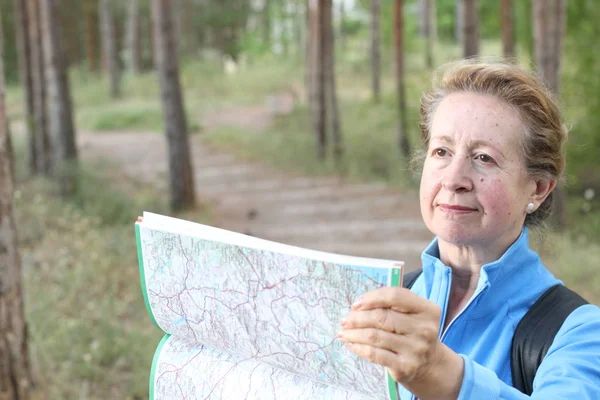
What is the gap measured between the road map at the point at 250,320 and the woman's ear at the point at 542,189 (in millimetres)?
705

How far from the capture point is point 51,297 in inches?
273

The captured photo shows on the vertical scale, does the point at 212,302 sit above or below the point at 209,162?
above

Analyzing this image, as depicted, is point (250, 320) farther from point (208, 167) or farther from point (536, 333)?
point (208, 167)

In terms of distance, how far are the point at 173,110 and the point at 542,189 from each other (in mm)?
9745

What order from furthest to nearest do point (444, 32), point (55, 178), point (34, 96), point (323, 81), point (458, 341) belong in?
1. point (444, 32)
2. point (323, 81)
3. point (34, 96)
4. point (55, 178)
5. point (458, 341)

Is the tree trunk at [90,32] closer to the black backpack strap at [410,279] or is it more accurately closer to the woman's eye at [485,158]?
the black backpack strap at [410,279]

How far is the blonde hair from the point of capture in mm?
Answer: 1661

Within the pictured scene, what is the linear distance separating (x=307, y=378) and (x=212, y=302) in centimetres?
24

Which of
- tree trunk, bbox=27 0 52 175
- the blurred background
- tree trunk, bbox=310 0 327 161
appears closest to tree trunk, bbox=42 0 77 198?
the blurred background

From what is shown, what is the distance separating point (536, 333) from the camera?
152 cm

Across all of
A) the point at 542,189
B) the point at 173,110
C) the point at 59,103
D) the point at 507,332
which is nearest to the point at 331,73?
the point at 173,110

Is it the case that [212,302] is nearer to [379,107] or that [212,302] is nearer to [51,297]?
[51,297]

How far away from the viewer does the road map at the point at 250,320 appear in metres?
1.31

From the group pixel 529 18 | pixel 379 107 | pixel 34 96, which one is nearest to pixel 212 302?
pixel 34 96
